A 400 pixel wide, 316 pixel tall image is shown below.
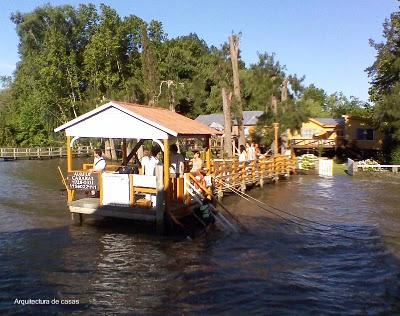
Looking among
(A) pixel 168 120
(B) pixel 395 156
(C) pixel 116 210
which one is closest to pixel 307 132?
(B) pixel 395 156

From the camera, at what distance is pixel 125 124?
1430 centimetres

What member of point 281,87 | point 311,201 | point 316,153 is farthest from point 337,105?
point 311,201

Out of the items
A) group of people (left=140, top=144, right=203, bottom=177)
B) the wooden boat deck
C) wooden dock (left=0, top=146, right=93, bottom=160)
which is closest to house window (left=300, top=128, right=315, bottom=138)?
wooden dock (left=0, top=146, right=93, bottom=160)

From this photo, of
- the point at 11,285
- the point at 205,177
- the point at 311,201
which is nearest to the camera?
the point at 11,285

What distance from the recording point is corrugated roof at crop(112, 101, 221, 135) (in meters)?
14.1

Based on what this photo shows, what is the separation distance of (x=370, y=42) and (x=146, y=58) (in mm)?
19981

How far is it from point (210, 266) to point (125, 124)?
543cm

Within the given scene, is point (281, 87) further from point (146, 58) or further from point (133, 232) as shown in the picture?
point (133, 232)

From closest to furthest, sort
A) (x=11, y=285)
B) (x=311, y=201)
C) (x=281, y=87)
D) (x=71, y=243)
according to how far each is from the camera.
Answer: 1. (x=11, y=285)
2. (x=71, y=243)
3. (x=311, y=201)
4. (x=281, y=87)

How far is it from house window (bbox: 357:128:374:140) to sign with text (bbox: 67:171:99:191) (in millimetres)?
38036

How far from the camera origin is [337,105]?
11019cm

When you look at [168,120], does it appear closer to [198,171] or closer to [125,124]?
[125,124]

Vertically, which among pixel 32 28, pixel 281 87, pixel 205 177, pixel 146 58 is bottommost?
pixel 205 177

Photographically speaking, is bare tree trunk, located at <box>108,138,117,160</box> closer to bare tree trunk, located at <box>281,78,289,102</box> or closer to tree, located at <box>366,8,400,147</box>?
bare tree trunk, located at <box>281,78,289,102</box>
